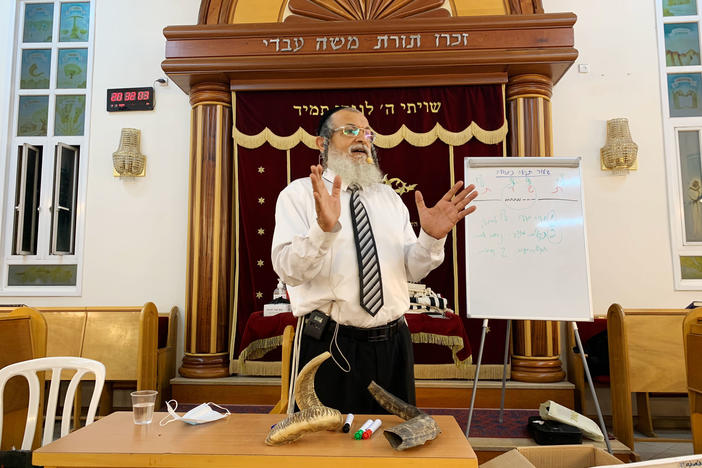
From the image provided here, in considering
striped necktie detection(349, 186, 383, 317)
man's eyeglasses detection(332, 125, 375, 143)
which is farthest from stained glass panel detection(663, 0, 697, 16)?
striped necktie detection(349, 186, 383, 317)

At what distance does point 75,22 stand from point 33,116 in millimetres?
991

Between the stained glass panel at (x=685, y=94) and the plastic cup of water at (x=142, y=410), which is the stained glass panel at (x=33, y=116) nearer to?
the plastic cup of water at (x=142, y=410)

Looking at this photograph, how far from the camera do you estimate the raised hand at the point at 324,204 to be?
1468mm

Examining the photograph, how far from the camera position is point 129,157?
14.7 feet

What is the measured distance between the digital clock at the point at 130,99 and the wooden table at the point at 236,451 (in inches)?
156

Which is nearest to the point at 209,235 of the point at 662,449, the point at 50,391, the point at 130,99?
the point at 130,99

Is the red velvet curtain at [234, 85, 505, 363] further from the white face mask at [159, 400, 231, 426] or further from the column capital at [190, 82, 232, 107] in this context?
the white face mask at [159, 400, 231, 426]

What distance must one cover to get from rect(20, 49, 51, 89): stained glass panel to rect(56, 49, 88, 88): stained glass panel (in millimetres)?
125

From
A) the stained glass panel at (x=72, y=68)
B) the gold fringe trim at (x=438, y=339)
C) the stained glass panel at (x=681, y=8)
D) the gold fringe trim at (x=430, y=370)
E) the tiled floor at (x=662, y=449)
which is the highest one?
the stained glass panel at (x=681, y=8)

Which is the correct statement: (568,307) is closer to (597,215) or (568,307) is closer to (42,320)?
(597,215)

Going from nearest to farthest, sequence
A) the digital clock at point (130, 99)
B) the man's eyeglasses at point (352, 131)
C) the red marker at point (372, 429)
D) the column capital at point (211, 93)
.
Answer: the red marker at point (372, 429), the man's eyeglasses at point (352, 131), the column capital at point (211, 93), the digital clock at point (130, 99)

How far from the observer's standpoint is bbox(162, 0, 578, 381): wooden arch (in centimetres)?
394

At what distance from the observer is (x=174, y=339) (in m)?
4.35

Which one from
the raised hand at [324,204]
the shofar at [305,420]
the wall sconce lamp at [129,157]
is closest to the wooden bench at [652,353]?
the raised hand at [324,204]
